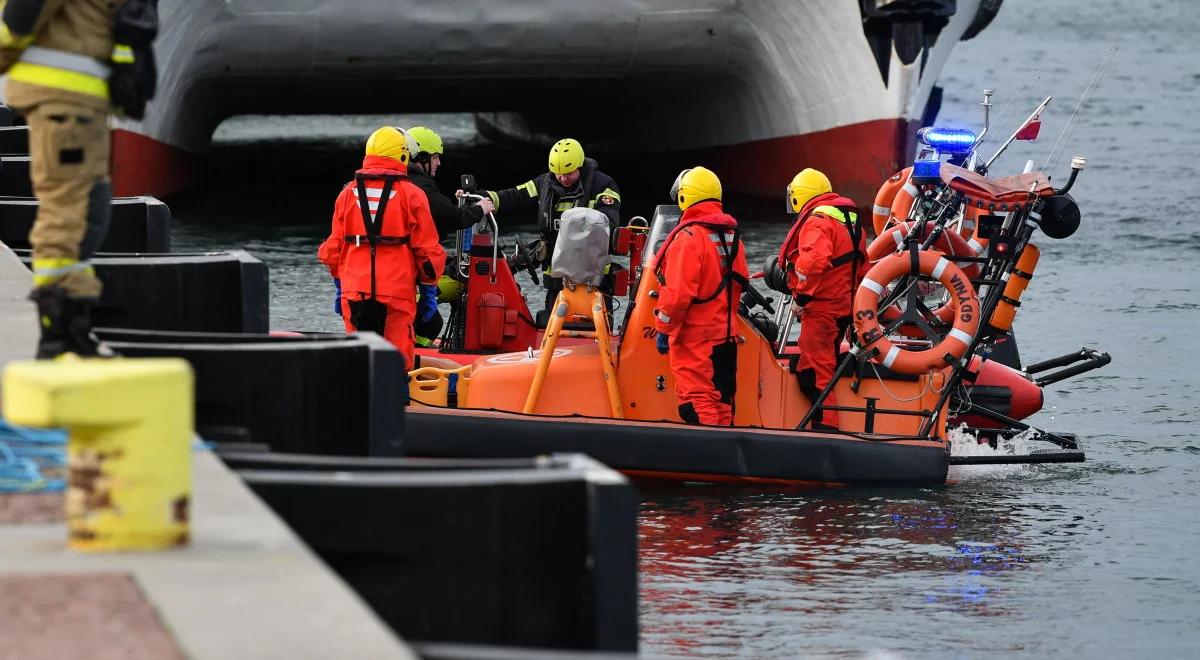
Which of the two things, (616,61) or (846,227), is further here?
(616,61)

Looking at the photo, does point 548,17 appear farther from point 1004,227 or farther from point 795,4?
point 1004,227

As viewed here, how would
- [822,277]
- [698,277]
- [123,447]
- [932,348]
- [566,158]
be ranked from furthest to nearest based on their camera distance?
[566,158] → [822,277] → [932,348] → [698,277] → [123,447]

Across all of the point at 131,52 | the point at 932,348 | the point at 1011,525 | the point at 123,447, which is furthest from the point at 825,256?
the point at 123,447

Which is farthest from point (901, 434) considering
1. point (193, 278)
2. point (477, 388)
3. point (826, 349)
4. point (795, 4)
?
point (795, 4)

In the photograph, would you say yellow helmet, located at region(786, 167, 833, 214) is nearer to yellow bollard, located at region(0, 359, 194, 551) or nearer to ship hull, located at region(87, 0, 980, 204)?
yellow bollard, located at region(0, 359, 194, 551)

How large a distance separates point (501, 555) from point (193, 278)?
3814 millimetres

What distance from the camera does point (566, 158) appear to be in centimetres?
1169

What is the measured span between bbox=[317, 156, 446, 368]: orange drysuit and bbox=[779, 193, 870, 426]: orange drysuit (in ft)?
6.45

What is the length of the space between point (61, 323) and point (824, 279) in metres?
5.43

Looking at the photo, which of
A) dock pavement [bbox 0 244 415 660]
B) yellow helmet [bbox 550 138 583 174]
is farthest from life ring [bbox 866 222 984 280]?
dock pavement [bbox 0 244 415 660]

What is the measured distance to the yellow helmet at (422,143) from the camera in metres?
11.4

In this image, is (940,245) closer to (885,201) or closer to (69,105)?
(885,201)

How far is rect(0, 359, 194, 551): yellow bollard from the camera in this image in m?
3.80

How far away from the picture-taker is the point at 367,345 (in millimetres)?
6145
